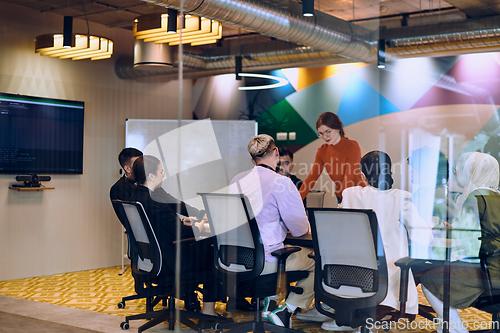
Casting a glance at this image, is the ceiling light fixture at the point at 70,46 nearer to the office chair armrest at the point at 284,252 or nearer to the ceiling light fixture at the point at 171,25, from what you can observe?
the ceiling light fixture at the point at 171,25

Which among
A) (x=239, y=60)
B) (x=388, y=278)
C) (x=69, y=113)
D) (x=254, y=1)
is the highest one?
(x=254, y=1)

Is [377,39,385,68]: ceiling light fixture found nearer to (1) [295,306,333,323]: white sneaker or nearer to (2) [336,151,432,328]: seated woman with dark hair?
(2) [336,151,432,328]: seated woman with dark hair

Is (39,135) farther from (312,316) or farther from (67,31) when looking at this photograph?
(312,316)

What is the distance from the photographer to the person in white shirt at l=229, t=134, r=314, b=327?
3.72 meters

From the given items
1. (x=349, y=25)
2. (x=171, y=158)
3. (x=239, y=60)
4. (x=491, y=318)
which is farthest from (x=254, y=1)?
(x=491, y=318)

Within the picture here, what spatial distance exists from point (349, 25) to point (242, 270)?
2.03 meters

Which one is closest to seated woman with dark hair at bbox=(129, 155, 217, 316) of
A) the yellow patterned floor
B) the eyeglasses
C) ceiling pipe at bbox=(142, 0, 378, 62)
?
the yellow patterned floor

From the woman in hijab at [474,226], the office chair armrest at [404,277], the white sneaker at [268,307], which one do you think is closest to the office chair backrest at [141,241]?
the white sneaker at [268,307]

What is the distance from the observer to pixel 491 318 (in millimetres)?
3223

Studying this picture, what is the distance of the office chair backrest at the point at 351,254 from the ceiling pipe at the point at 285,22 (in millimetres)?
1327

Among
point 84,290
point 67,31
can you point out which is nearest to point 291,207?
point 84,290

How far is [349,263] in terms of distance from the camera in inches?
124

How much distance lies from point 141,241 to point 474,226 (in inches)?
98.7

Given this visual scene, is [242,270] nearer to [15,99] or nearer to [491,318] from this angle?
[491,318]
